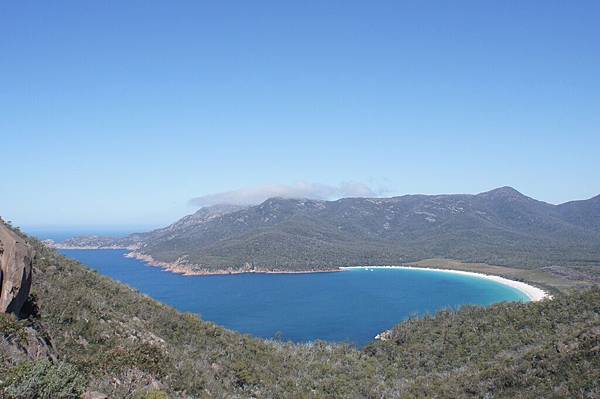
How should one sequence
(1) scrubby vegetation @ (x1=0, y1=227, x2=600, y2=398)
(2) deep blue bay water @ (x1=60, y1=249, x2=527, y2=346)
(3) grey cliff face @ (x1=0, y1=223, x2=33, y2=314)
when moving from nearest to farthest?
(3) grey cliff face @ (x1=0, y1=223, x2=33, y2=314), (1) scrubby vegetation @ (x1=0, y1=227, x2=600, y2=398), (2) deep blue bay water @ (x1=60, y1=249, x2=527, y2=346)

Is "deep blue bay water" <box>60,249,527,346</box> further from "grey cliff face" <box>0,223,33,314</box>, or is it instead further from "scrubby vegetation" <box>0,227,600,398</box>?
"grey cliff face" <box>0,223,33,314</box>

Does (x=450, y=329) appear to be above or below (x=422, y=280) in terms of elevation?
above

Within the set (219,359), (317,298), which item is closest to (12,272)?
(219,359)

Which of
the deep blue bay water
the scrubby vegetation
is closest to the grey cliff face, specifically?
the scrubby vegetation

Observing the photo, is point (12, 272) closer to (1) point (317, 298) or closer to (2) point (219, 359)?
(2) point (219, 359)

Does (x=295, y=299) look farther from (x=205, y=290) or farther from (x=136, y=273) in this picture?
(x=136, y=273)

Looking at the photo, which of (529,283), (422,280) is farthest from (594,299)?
(422,280)
